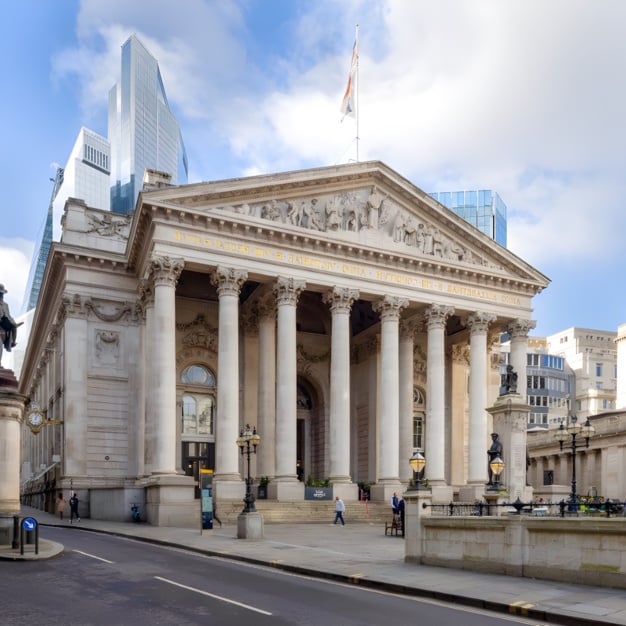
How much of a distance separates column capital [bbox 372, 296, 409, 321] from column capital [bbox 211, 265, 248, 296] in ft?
32.2

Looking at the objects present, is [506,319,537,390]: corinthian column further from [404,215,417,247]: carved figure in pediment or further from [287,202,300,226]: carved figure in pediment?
[287,202,300,226]: carved figure in pediment

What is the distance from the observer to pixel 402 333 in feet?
172

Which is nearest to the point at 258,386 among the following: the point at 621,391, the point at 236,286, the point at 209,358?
the point at 209,358

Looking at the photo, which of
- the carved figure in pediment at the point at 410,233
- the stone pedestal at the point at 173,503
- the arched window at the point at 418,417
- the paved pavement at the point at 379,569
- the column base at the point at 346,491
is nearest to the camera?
the paved pavement at the point at 379,569

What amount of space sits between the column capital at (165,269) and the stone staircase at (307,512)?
1183 centimetres

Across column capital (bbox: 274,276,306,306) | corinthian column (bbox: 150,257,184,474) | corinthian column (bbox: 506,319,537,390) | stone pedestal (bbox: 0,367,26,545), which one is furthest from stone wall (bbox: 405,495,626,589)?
corinthian column (bbox: 506,319,537,390)

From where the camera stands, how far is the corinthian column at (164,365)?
128 ft

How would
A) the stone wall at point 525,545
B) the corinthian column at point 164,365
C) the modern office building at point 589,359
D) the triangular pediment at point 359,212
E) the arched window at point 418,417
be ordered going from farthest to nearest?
1. the modern office building at point 589,359
2. the arched window at point 418,417
3. the triangular pediment at point 359,212
4. the corinthian column at point 164,365
5. the stone wall at point 525,545

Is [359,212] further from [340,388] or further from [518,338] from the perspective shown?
[518,338]

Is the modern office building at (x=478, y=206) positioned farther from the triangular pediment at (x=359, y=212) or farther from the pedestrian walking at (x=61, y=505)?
the pedestrian walking at (x=61, y=505)

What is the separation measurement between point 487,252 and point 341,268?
37.9 ft

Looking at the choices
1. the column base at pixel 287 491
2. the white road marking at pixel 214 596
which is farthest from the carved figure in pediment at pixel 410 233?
the white road marking at pixel 214 596

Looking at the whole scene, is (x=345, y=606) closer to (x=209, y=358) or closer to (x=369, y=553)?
(x=369, y=553)

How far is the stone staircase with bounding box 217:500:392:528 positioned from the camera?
3875cm
